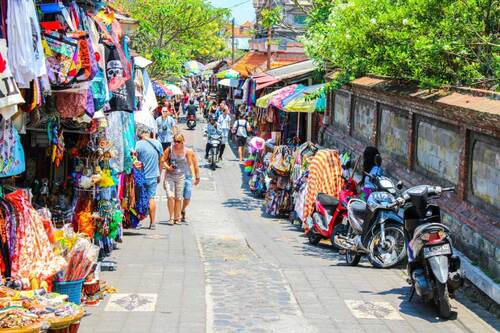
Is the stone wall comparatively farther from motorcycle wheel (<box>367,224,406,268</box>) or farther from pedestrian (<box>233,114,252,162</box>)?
pedestrian (<box>233,114,252,162</box>)

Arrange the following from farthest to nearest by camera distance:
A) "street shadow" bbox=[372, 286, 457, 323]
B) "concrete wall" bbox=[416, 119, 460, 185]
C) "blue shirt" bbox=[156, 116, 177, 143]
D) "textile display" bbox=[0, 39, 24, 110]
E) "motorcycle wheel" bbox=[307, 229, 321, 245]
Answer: "blue shirt" bbox=[156, 116, 177, 143] → "motorcycle wheel" bbox=[307, 229, 321, 245] → "concrete wall" bbox=[416, 119, 460, 185] → "street shadow" bbox=[372, 286, 457, 323] → "textile display" bbox=[0, 39, 24, 110]

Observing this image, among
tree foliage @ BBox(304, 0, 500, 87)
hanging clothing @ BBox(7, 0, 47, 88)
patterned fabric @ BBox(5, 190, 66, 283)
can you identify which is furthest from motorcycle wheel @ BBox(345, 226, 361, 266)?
hanging clothing @ BBox(7, 0, 47, 88)

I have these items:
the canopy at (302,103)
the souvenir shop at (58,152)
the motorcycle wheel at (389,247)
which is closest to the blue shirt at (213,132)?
the canopy at (302,103)

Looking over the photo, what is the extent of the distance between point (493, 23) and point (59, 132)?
6.42m

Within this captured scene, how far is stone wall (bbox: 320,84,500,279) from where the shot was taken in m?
9.26

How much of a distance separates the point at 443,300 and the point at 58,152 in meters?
4.78

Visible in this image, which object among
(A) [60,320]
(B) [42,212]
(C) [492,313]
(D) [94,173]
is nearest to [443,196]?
(C) [492,313]

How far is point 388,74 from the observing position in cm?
1379

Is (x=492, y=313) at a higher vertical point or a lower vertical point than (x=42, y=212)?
lower

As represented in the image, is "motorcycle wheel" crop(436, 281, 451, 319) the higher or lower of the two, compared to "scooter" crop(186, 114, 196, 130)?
higher

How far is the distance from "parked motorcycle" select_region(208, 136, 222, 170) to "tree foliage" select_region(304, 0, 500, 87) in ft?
39.7

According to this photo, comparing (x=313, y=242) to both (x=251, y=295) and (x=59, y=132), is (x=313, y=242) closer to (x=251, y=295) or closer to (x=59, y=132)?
(x=251, y=295)

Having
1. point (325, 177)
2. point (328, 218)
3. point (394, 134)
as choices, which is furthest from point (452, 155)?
point (325, 177)

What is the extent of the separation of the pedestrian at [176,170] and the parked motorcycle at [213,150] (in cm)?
1039
